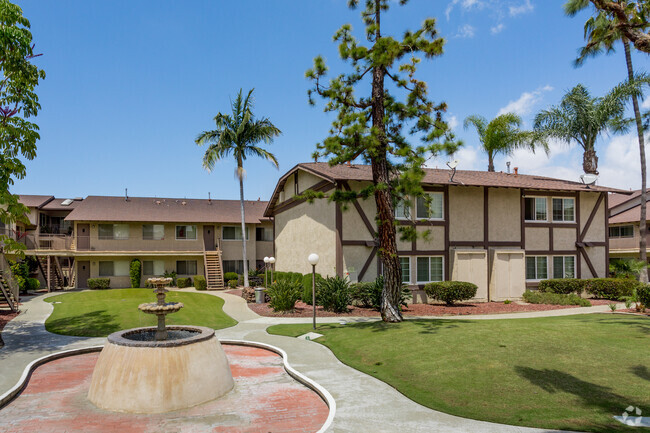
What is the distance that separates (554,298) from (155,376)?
847 inches

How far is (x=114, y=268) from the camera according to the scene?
37281mm

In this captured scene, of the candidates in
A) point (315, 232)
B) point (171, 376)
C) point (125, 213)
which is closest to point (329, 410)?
point (171, 376)

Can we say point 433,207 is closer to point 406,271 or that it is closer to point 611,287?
point 406,271

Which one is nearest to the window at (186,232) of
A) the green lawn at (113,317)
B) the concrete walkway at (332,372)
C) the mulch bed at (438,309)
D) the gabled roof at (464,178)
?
the gabled roof at (464,178)

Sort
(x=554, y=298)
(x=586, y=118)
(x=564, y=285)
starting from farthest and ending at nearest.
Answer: (x=586, y=118), (x=564, y=285), (x=554, y=298)

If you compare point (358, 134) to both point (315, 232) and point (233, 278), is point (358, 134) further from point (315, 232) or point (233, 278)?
point (233, 278)

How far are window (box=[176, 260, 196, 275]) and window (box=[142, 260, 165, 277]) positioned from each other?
1.33 m

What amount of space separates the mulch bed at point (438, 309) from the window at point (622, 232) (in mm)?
16497

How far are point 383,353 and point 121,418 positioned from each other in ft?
22.5

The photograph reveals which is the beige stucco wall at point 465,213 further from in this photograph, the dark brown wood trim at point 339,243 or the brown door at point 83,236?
the brown door at point 83,236

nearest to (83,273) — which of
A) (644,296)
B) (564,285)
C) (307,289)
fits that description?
(307,289)

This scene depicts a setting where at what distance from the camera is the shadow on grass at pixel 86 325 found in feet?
57.0

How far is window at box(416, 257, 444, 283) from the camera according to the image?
24188mm

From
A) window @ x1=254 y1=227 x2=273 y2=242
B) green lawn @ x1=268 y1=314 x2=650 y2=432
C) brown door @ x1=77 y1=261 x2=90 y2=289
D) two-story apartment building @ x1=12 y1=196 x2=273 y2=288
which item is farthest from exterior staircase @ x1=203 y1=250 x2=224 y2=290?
green lawn @ x1=268 y1=314 x2=650 y2=432
